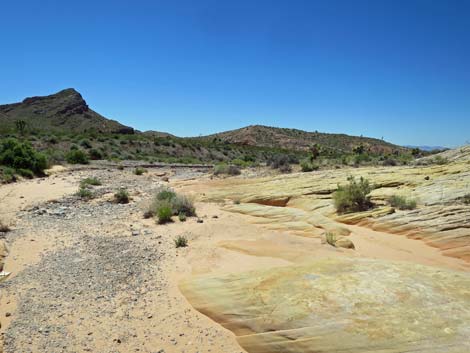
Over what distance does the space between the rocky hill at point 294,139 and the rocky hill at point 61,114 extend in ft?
85.2

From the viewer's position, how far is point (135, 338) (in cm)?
488

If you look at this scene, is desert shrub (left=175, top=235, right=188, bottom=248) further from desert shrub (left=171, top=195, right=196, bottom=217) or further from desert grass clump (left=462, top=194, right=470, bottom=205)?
desert grass clump (left=462, top=194, right=470, bottom=205)

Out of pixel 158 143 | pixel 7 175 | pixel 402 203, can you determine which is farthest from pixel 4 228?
pixel 158 143

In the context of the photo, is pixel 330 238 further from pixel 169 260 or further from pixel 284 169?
Answer: pixel 284 169

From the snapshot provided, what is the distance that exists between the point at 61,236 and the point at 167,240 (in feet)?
9.39

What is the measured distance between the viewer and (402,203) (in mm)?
10672

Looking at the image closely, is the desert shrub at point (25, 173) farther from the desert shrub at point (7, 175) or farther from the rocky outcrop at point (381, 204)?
the rocky outcrop at point (381, 204)

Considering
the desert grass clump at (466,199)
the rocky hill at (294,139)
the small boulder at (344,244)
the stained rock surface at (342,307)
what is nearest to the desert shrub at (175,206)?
the small boulder at (344,244)

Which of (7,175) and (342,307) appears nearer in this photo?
(342,307)

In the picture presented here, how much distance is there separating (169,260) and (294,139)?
75.0m

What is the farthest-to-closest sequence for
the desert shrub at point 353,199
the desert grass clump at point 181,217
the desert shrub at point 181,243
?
the desert shrub at point 353,199 < the desert grass clump at point 181,217 < the desert shrub at point 181,243

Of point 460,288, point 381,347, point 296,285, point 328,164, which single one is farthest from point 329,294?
point 328,164

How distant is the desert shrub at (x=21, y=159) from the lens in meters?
21.3

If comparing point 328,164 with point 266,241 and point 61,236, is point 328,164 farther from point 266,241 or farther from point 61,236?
point 61,236
